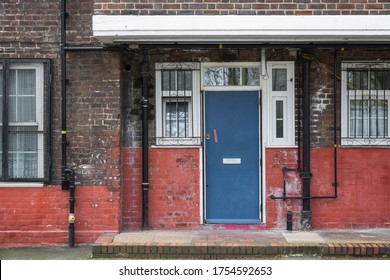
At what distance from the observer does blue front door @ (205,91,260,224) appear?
11133 mm

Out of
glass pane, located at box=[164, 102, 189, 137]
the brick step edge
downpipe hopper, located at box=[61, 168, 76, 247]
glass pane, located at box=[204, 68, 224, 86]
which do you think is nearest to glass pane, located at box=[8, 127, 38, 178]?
downpipe hopper, located at box=[61, 168, 76, 247]

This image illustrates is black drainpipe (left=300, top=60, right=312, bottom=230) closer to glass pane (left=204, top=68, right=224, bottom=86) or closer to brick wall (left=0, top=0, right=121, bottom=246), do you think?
glass pane (left=204, top=68, right=224, bottom=86)

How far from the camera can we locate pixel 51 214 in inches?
423

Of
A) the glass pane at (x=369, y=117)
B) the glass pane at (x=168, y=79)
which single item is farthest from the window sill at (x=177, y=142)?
the glass pane at (x=369, y=117)

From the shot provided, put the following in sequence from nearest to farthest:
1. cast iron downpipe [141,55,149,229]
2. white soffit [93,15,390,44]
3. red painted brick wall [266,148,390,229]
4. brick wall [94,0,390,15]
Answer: white soffit [93,15,390,44], brick wall [94,0,390,15], cast iron downpipe [141,55,149,229], red painted brick wall [266,148,390,229]

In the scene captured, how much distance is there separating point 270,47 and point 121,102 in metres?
2.69

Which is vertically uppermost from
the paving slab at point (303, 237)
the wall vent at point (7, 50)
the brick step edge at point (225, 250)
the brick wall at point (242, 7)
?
the brick wall at point (242, 7)

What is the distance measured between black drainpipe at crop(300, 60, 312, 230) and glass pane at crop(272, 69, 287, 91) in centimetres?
38

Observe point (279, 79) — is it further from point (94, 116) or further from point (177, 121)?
Result: point (94, 116)

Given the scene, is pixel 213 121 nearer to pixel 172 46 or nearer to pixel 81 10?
pixel 172 46

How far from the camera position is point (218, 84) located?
11.2 m

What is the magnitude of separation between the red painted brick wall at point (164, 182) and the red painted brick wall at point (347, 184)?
4.38ft

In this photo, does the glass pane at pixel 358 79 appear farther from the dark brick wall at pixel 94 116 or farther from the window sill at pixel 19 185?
the window sill at pixel 19 185

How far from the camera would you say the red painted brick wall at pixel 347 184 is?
11062mm
